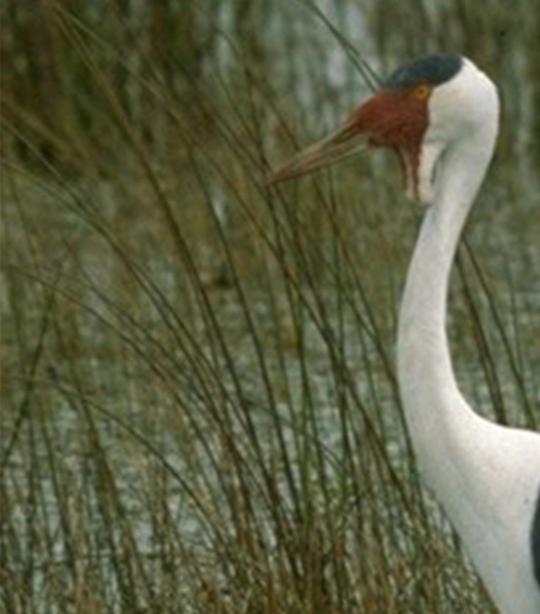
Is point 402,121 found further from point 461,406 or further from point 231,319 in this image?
Answer: point 231,319

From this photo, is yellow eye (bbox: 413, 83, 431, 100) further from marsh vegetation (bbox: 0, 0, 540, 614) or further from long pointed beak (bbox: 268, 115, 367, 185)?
marsh vegetation (bbox: 0, 0, 540, 614)

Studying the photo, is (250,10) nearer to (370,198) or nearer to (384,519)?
(370,198)

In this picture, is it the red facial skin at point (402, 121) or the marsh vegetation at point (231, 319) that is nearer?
the red facial skin at point (402, 121)

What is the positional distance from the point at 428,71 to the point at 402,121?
0.10 meters

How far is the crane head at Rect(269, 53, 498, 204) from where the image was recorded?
16.7 feet

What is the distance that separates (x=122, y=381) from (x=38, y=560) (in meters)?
1.95

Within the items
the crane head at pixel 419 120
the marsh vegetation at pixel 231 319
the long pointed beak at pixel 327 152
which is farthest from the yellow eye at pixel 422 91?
the marsh vegetation at pixel 231 319

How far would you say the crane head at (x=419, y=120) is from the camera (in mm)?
5098

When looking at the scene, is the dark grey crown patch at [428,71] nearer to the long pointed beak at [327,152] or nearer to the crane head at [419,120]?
the crane head at [419,120]

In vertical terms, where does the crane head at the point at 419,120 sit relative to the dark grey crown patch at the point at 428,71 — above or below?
below

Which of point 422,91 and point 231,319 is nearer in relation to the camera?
point 422,91

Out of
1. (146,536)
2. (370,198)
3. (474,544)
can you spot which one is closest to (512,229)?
(370,198)

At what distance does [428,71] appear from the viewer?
5160mm

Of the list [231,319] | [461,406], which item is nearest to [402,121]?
[461,406]
